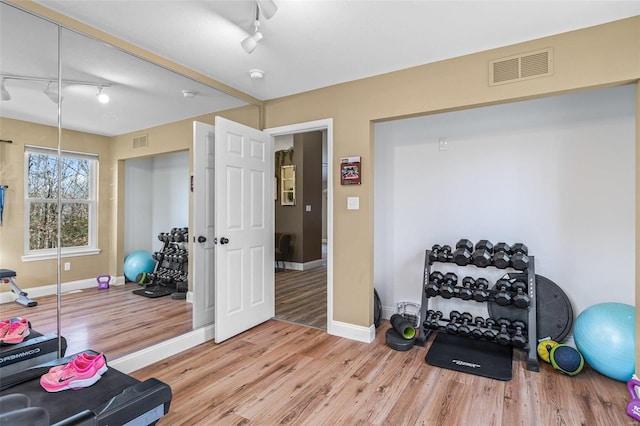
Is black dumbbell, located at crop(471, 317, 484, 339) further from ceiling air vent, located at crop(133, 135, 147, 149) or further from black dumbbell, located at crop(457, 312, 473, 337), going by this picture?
ceiling air vent, located at crop(133, 135, 147, 149)

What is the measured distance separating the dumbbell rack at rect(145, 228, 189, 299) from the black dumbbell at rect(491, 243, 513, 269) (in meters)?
2.91

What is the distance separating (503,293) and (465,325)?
49cm

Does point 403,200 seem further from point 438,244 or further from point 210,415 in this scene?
point 210,415

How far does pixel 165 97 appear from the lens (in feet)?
10.1

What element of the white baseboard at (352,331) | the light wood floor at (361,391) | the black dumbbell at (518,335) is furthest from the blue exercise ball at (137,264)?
the black dumbbell at (518,335)

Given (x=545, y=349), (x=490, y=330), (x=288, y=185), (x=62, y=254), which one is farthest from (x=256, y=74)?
(x=288, y=185)

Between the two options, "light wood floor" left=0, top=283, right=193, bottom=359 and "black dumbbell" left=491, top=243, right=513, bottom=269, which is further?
"black dumbbell" left=491, top=243, right=513, bottom=269

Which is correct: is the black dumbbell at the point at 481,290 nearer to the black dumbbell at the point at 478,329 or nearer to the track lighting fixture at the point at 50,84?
the black dumbbell at the point at 478,329

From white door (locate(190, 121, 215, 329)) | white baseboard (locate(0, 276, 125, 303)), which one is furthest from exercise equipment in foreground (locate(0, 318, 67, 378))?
white door (locate(190, 121, 215, 329))

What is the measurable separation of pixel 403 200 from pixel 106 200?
2.93 metres

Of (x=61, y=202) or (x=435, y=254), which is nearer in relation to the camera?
(x=61, y=202)

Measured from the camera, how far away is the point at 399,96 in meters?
3.13

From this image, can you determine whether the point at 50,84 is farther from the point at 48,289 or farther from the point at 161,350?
the point at 161,350

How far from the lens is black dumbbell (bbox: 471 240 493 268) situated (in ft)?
9.64
